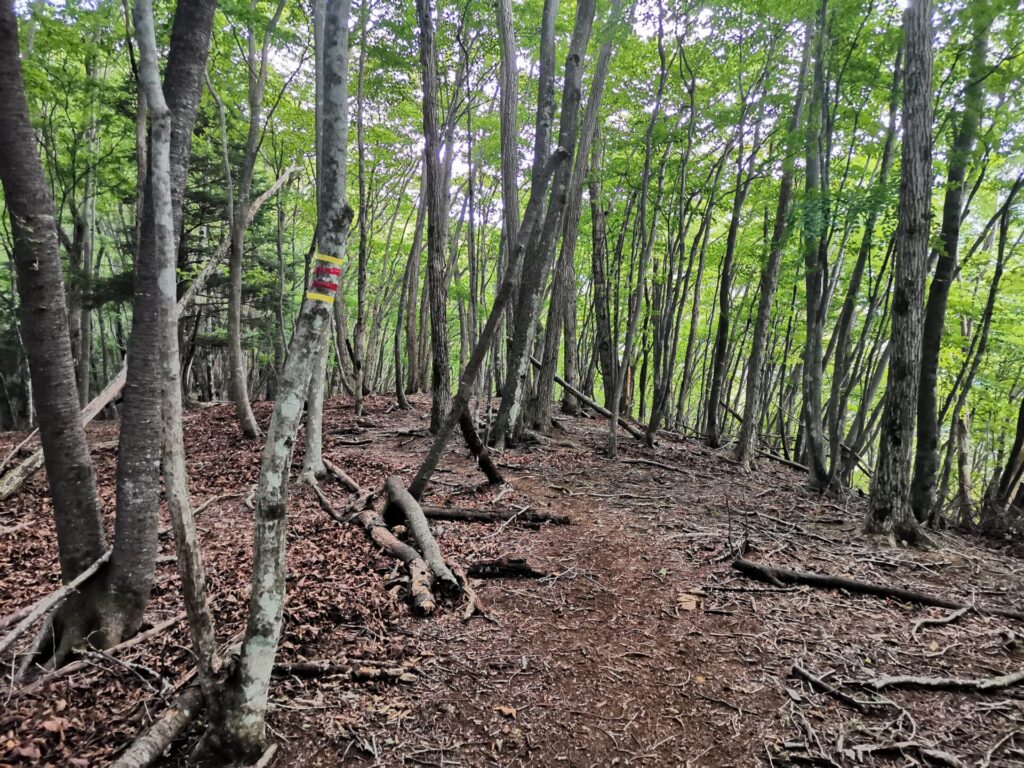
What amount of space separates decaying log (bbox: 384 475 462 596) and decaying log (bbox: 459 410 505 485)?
987mm

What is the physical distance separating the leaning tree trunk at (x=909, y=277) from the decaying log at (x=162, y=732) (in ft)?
20.5

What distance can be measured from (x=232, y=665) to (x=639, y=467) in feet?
23.6

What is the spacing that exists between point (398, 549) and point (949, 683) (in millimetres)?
3887

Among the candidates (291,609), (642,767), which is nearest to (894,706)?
(642,767)

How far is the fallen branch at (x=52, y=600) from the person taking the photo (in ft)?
8.11

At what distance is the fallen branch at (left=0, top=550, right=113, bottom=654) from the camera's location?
2471 millimetres

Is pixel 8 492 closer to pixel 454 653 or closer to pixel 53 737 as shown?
pixel 53 737

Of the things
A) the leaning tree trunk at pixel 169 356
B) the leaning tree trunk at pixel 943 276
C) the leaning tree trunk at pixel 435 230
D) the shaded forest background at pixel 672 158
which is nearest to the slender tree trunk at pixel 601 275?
the shaded forest background at pixel 672 158

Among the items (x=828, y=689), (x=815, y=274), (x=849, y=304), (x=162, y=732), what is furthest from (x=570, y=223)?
(x=162, y=732)

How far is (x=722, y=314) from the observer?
9.85 meters

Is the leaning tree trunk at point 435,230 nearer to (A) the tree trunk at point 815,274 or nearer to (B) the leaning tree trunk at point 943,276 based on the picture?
(A) the tree trunk at point 815,274

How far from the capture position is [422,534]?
4617mm

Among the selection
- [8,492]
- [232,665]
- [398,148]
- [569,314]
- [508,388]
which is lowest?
[8,492]

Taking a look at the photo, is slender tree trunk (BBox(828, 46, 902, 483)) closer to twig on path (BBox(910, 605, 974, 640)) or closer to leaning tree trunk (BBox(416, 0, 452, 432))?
twig on path (BBox(910, 605, 974, 640))
